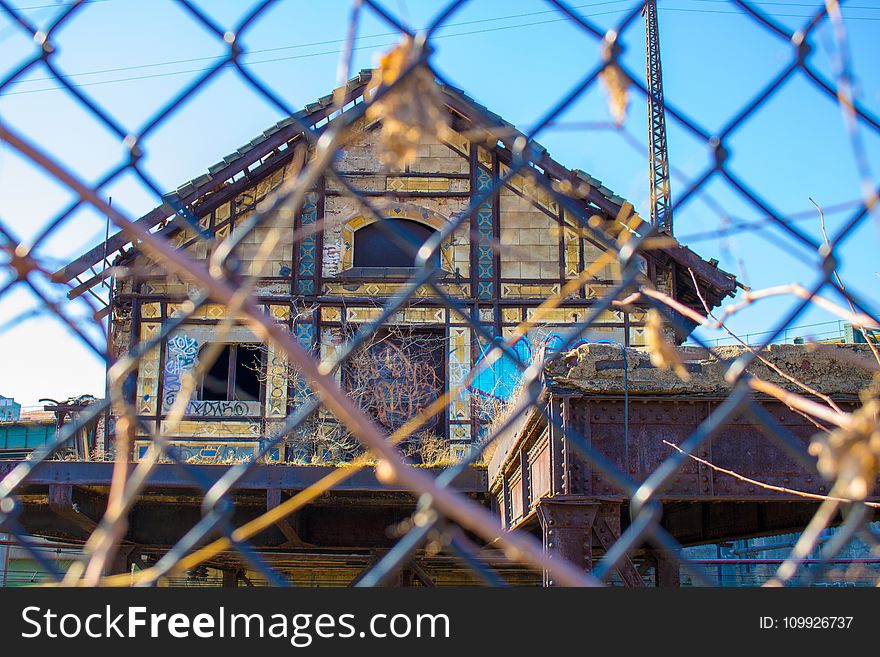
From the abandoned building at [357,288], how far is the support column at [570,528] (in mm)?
7975

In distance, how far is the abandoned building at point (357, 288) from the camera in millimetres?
15430

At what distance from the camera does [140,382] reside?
1545cm

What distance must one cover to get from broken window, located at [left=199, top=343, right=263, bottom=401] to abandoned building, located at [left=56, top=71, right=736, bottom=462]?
0.12 ft

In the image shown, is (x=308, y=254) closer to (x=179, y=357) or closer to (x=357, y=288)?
(x=357, y=288)

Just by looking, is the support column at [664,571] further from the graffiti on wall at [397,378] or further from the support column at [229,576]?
the support column at [229,576]

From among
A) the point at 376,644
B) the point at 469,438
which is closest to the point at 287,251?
the point at 469,438

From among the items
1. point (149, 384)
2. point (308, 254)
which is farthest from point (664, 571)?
point (149, 384)

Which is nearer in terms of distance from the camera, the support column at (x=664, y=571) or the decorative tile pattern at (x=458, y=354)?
the support column at (x=664, y=571)

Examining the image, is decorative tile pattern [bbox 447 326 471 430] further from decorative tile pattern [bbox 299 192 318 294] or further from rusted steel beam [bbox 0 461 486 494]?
rusted steel beam [bbox 0 461 486 494]

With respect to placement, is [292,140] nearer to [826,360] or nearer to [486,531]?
[826,360]

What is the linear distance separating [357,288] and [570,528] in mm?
10013

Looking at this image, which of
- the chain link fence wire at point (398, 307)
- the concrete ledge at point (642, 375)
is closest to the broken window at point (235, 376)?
the concrete ledge at point (642, 375)

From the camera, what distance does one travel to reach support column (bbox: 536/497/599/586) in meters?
6.94

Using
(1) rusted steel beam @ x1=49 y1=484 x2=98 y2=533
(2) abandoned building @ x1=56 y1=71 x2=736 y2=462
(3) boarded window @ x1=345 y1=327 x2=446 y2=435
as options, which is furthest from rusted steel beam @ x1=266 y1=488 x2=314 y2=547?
(2) abandoned building @ x1=56 y1=71 x2=736 y2=462
